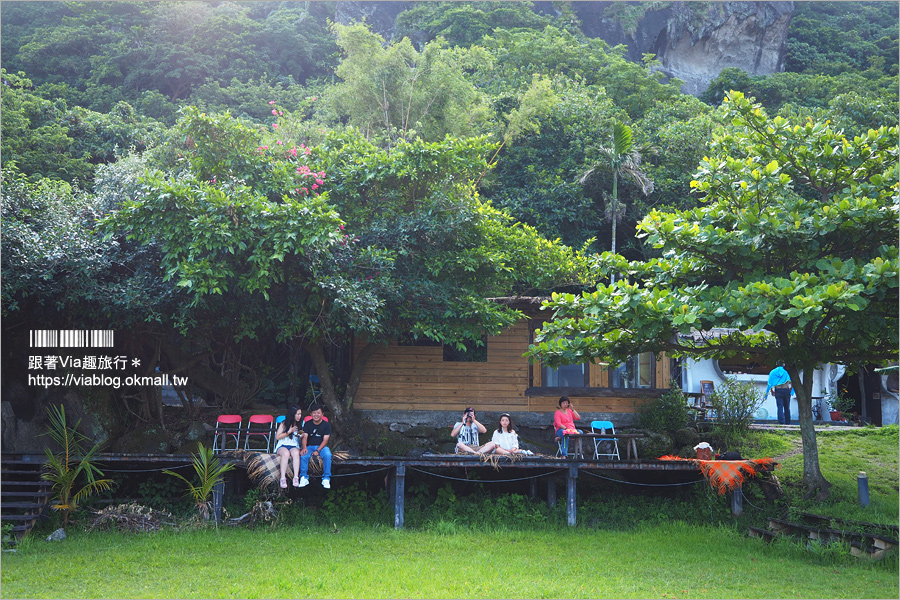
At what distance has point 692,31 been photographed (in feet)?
104

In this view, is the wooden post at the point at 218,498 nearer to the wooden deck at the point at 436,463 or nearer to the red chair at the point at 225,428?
the wooden deck at the point at 436,463

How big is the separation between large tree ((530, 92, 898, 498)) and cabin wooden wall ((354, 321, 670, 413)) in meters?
3.05

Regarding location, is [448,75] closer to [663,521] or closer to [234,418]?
[234,418]

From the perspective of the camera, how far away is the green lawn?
→ 718 cm

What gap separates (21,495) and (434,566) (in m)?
5.89

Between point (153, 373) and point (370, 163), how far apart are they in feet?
17.6

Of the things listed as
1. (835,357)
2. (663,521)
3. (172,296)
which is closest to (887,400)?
(835,357)

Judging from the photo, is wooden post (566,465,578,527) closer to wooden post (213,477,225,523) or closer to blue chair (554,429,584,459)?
blue chair (554,429,584,459)

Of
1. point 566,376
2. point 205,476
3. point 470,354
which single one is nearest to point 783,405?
point 566,376

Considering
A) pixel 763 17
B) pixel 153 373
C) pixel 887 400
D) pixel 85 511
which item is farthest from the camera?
pixel 763 17

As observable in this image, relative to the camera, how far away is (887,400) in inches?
663

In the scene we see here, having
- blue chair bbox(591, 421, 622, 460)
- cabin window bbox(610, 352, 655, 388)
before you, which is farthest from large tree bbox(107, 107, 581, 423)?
blue chair bbox(591, 421, 622, 460)

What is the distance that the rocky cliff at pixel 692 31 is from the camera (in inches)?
1239

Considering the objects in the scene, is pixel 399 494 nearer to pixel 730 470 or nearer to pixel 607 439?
pixel 607 439
